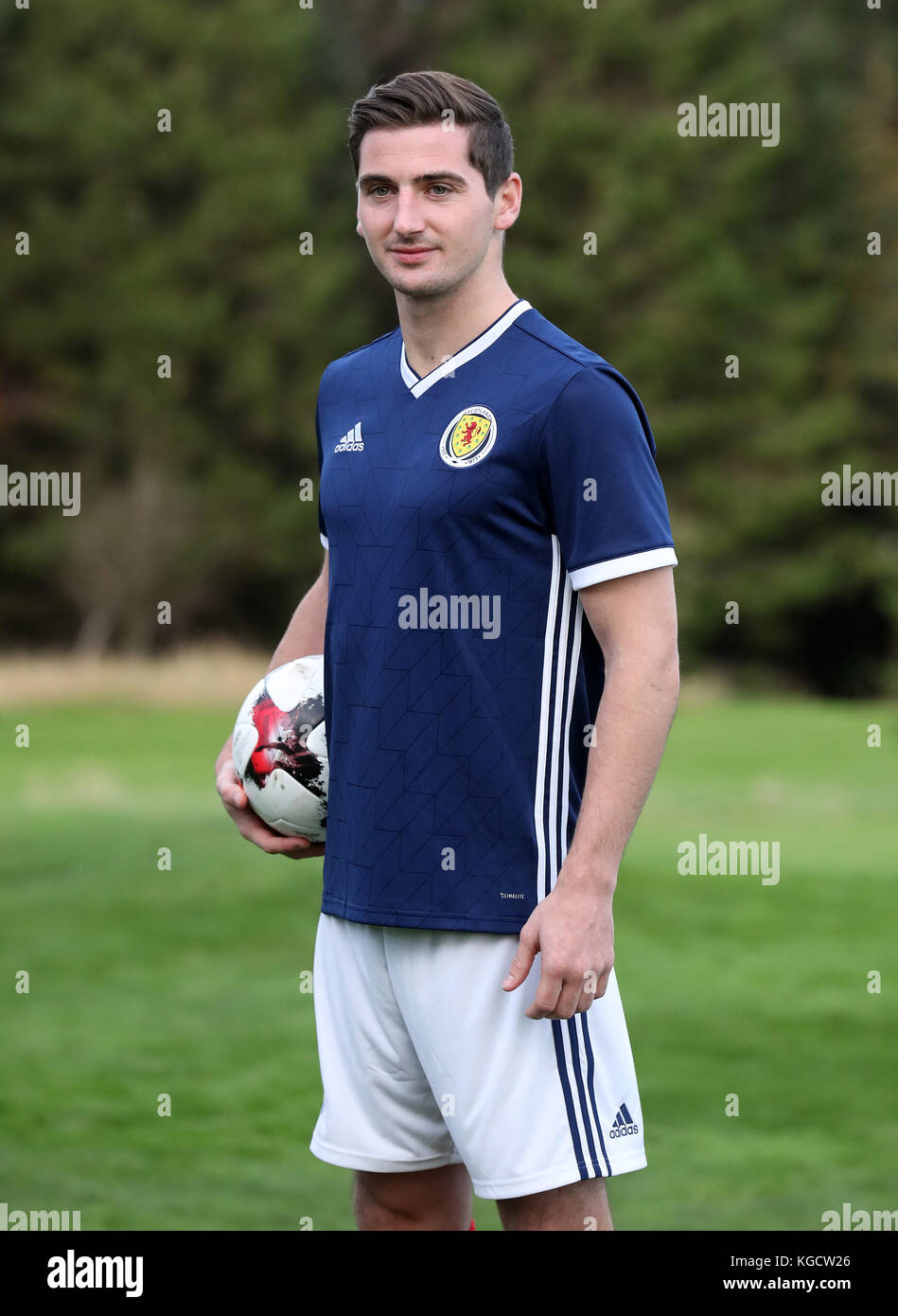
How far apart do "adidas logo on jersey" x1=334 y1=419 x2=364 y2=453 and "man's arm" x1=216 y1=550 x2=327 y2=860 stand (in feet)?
0.87

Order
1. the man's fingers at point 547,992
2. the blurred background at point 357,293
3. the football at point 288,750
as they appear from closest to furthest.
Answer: the man's fingers at point 547,992
the football at point 288,750
the blurred background at point 357,293

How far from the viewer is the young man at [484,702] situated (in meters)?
2.83

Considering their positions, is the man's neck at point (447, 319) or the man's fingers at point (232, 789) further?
the man's fingers at point (232, 789)

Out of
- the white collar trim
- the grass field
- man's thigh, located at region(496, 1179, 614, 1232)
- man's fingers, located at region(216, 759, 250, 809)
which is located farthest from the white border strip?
the grass field

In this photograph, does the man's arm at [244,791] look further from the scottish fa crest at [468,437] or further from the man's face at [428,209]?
the man's face at [428,209]

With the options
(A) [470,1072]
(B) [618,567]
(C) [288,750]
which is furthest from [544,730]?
(C) [288,750]

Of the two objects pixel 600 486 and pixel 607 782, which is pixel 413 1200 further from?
pixel 600 486

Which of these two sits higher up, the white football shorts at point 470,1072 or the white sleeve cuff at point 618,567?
the white sleeve cuff at point 618,567

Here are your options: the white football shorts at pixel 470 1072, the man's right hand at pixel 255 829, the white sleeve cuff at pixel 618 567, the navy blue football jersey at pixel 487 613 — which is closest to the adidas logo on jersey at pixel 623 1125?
the white football shorts at pixel 470 1072

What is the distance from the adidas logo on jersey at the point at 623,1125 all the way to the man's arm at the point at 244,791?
823mm

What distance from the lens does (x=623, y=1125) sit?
9.73 ft

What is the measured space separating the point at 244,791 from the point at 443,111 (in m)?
1.43

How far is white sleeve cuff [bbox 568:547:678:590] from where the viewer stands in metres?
2.80

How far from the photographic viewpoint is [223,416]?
33281mm
